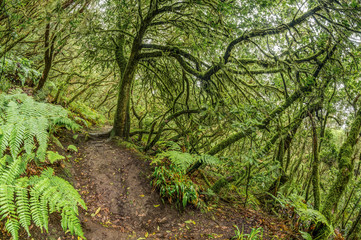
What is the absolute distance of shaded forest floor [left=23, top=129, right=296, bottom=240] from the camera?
142 inches

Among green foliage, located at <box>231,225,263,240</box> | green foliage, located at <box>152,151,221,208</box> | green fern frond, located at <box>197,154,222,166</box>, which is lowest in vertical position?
green foliage, located at <box>231,225,263,240</box>

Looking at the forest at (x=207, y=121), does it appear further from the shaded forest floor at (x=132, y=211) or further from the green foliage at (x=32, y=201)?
the green foliage at (x=32, y=201)

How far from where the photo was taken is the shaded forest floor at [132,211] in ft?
11.9

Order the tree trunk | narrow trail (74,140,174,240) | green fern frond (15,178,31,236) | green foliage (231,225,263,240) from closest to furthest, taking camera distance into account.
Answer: green fern frond (15,178,31,236), narrow trail (74,140,174,240), green foliage (231,225,263,240), the tree trunk

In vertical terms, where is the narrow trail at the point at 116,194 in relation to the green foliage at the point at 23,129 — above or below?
below

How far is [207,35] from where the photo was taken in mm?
4246

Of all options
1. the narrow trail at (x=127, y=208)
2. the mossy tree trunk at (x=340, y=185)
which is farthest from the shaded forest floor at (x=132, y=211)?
the mossy tree trunk at (x=340, y=185)

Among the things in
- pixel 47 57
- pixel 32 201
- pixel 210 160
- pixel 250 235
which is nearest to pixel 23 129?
pixel 32 201

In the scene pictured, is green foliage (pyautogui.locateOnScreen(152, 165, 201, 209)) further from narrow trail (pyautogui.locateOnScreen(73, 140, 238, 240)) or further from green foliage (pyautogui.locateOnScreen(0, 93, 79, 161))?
green foliage (pyautogui.locateOnScreen(0, 93, 79, 161))

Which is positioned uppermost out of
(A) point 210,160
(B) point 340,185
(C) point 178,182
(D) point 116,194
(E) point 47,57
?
(E) point 47,57

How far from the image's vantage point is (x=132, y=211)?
4008 millimetres

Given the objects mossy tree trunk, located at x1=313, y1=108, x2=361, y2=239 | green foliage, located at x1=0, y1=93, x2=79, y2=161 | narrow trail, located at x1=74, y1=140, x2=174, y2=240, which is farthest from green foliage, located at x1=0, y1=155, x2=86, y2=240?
mossy tree trunk, located at x1=313, y1=108, x2=361, y2=239

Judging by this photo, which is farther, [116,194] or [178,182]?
[178,182]

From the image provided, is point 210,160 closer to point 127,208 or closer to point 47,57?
point 127,208
